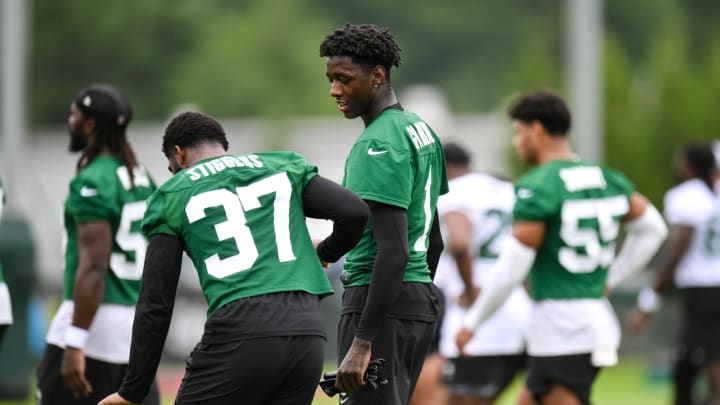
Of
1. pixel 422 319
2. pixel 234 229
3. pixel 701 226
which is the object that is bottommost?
pixel 701 226

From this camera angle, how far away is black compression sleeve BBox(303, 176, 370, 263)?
5.71 meters

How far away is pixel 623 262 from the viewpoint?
873 centimetres

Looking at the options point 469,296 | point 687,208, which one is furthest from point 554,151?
point 687,208

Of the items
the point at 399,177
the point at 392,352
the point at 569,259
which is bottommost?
the point at 569,259

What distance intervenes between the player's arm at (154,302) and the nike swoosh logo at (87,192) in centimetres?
185

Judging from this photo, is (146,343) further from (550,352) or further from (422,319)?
(550,352)

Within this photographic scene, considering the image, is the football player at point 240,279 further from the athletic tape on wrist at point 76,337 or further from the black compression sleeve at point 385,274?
the athletic tape on wrist at point 76,337

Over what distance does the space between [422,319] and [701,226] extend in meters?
5.70

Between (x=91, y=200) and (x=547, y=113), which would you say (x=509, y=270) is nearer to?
(x=547, y=113)

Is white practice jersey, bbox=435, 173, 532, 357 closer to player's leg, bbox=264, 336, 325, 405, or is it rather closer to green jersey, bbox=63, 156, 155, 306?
green jersey, bbox=63, 156, 155, 306

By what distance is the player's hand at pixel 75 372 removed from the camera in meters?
7.34

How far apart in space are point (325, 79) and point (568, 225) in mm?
50378

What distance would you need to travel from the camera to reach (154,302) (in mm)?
5633

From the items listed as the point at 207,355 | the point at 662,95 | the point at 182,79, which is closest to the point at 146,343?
the point at 207,355
